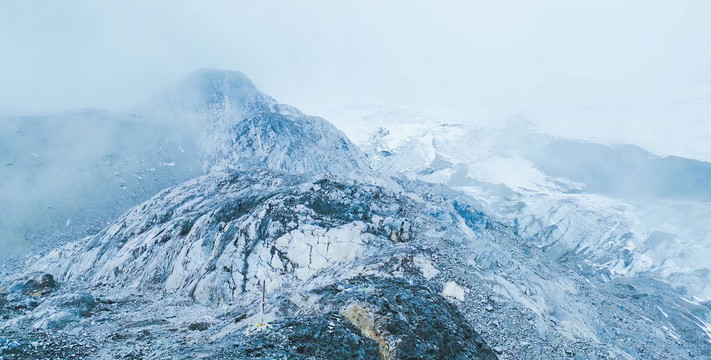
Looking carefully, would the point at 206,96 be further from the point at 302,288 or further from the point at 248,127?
the point at 302,288

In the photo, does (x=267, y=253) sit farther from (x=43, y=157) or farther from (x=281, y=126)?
(x=43, y=157)

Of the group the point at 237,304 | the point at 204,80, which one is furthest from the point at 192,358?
the point at 204,80

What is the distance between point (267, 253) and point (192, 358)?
18.9 m

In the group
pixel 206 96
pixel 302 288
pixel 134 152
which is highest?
pixel 206 96

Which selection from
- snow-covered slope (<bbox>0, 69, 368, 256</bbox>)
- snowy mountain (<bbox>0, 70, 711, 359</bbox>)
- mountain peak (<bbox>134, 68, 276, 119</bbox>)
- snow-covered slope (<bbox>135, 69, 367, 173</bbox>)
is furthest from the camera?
mountain peak (<bbox>134, 68, 276, 119</bbox>)

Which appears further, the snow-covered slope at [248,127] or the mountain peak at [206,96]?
the mountain peak at [206,96]

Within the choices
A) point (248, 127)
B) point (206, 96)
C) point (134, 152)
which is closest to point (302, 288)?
point (248, 127)

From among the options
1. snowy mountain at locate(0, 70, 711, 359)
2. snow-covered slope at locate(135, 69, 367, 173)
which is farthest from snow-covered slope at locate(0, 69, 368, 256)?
snowy mountain at locate(0, 70, 711, 359)

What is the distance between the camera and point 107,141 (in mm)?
102125

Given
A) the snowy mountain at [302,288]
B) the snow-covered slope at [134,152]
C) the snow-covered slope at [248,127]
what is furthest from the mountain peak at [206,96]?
the snowy mountain at [302,288]

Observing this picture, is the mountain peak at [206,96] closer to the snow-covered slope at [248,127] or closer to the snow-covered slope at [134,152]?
the snow-covered slope at [248,127]

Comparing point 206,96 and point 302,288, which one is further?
point 206,96

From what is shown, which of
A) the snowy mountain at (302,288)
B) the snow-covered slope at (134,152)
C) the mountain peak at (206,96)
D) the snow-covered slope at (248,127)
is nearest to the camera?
the snowy mountain at (302,288)

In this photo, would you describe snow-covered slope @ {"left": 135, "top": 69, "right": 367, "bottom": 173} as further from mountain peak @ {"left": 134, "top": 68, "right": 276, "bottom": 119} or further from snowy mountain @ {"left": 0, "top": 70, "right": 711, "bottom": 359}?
snowy mountain @ {"left": 0, "top": 70, "right": 711, "bottom": 359}
